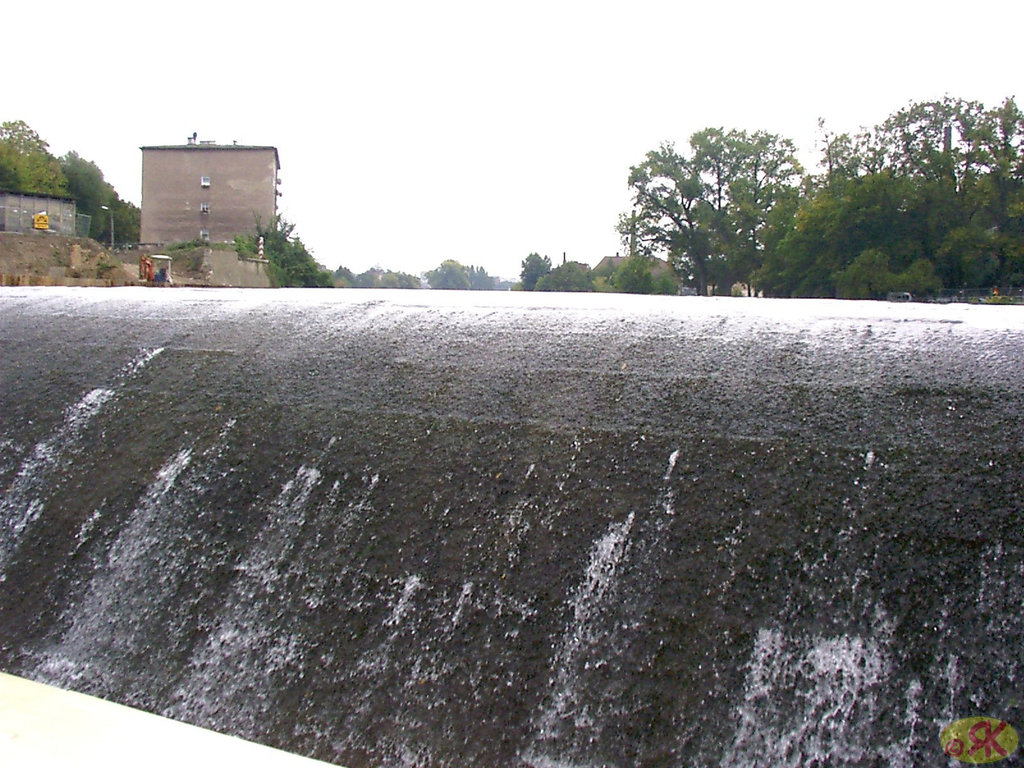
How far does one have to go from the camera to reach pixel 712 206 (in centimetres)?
5100

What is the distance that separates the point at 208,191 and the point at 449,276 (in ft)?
242

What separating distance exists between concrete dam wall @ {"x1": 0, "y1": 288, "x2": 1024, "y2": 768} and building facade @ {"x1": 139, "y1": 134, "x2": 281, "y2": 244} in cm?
4226

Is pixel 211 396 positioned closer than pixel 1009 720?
No

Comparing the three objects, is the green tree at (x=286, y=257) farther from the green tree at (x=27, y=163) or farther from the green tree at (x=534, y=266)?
the green tree at (x=534, y=266)

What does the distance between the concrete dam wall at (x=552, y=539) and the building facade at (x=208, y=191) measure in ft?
139

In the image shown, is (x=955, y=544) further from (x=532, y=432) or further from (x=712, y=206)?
(x=712, y=206)

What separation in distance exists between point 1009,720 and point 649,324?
2534mm

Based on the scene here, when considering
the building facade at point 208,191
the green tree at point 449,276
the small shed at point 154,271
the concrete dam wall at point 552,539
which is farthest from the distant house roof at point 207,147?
the green tree at point 449,276

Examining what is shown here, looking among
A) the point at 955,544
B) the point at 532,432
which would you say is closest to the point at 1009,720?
the point at 955,544

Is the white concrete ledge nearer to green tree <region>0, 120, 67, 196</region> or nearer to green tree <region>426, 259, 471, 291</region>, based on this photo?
green tree <region>0, 120, 67, 196</region>

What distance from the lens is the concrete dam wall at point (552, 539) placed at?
2.58 m

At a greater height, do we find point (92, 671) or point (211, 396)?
point (211, 396)

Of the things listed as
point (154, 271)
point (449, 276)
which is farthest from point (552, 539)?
point (449, 276)

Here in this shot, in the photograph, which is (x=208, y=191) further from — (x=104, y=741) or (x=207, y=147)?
(x=104, y=741)
